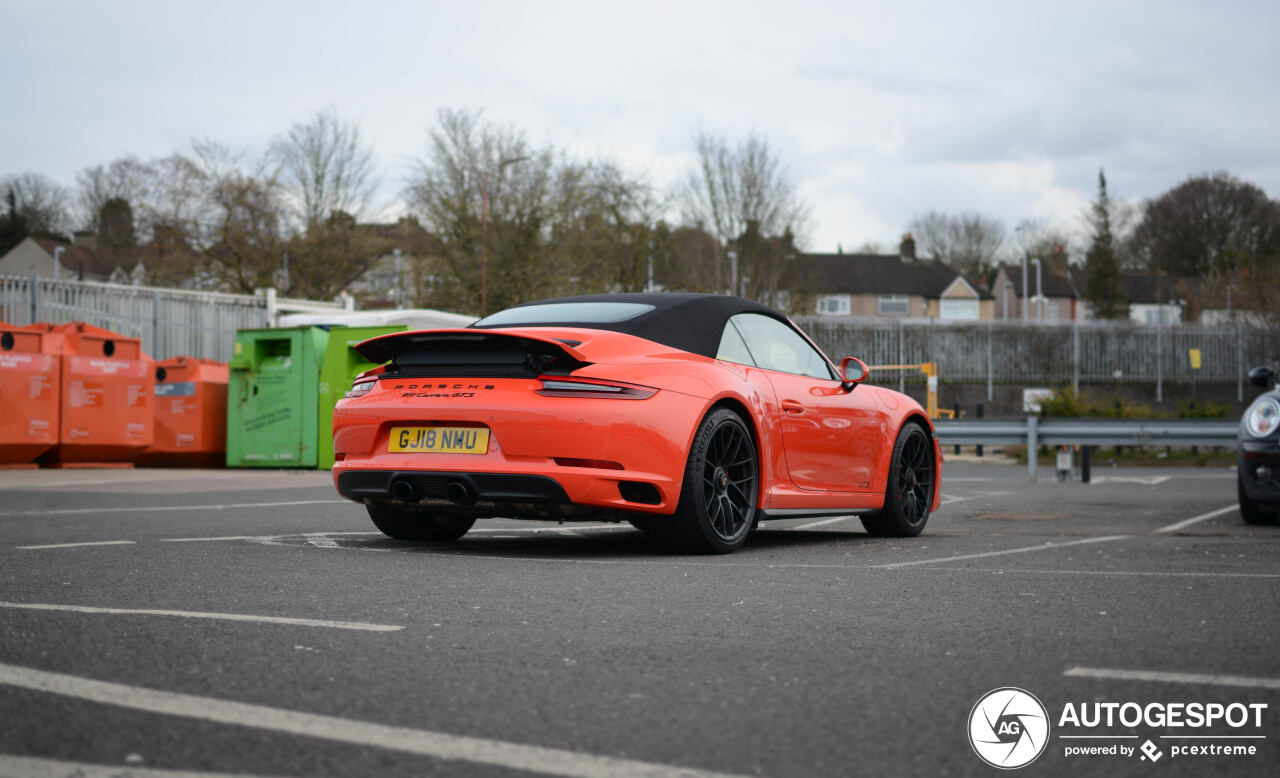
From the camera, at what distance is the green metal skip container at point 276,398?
653 inches

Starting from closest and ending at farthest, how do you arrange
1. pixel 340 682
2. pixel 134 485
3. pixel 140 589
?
pixel 340 682 → pixel 140 589 → pixel 134 485

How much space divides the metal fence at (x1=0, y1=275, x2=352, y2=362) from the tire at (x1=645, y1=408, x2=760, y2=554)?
618 inches

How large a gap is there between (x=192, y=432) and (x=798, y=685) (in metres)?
15.8

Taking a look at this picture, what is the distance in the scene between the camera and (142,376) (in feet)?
55.7

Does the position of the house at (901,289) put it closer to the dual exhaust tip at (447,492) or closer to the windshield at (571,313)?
the windshield at (571,313)

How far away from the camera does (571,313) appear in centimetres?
653

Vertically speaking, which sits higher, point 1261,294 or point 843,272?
point 843,272

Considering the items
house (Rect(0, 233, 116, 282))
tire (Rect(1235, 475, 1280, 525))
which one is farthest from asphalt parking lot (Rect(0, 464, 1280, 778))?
house (Rect(0, 233, 116, 282))

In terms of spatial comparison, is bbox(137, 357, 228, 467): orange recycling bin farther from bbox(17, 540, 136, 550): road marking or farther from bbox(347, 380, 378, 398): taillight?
bbox(347, 380, 378, 398): taillight

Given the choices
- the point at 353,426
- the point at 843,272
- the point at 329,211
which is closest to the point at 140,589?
the point at 353,426

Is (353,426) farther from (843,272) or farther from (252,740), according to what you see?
(843,272)

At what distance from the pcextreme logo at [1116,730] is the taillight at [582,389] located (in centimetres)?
304

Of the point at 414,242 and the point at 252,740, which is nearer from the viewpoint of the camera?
the point at 252,740

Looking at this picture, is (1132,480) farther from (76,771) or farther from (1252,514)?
(76,771)
